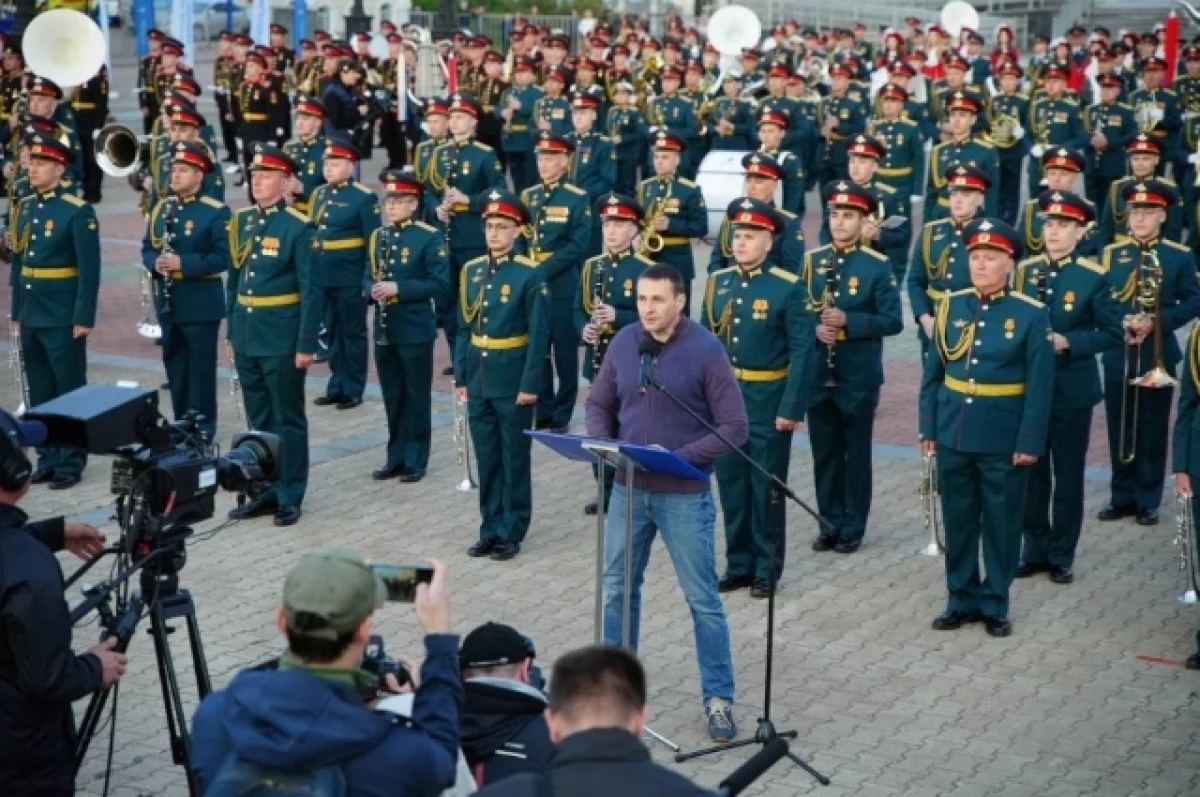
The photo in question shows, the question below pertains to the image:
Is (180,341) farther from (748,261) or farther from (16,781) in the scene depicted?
(16,781)

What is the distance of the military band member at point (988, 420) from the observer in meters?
9.70

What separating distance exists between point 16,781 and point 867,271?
6.39m

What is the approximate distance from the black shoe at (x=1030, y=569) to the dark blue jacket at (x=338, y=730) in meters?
6.40

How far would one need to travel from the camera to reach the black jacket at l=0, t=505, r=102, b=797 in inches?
239

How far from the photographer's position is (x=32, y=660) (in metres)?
6.07

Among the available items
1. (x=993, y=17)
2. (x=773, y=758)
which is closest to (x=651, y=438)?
(x=773, y=758)

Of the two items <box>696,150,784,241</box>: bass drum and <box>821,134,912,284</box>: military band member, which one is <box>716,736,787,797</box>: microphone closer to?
<box>821,134,912,284</box>: military band member

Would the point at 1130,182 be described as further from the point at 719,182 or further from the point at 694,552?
the point at 719,182

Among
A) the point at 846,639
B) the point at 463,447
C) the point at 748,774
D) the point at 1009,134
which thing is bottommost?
the point at 846,639

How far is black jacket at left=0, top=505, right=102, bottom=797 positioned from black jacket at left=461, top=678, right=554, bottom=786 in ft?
4.03

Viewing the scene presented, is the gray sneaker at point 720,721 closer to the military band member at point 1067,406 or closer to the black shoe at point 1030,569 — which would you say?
the military band member at point 1067,406

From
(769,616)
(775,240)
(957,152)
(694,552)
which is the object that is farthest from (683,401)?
(957,152)

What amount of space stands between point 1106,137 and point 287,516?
14356 mm

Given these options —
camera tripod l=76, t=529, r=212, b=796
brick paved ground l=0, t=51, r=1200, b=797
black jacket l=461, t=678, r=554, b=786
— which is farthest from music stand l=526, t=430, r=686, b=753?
black jacket l=461, t=678, r=554, b=786
